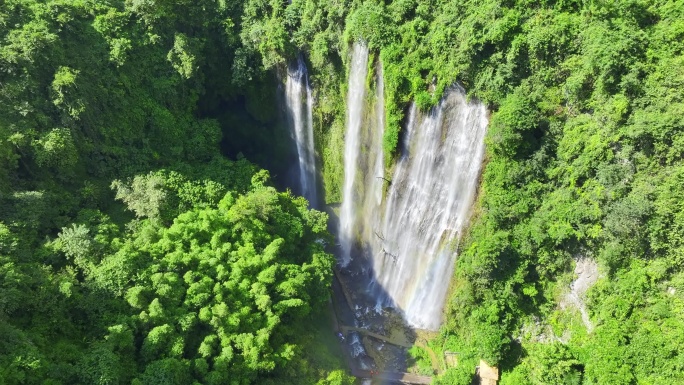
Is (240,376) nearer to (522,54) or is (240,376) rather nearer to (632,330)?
(632,330)

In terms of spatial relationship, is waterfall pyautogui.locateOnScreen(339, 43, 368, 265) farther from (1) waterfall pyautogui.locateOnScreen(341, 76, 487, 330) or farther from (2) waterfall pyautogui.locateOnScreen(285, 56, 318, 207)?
(2) waterfall pyautogui.locateOnScreen(285, 56, 318, 207)

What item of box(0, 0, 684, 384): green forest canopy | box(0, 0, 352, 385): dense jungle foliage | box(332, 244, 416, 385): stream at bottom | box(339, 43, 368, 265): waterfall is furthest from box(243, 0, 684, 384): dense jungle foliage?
box(0, 0, 352, 385): dense jungle foliage

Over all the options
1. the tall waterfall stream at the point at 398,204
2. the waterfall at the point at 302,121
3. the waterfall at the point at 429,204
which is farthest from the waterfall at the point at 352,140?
the waterfall at the point at 302,121

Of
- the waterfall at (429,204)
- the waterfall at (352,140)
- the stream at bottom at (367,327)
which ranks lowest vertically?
the stream at bottom at (367,327)

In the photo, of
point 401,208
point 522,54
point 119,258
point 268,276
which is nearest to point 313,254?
point 268,276

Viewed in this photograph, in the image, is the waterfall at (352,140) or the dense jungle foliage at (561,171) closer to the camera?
the dense jungle foliage at (561,171)

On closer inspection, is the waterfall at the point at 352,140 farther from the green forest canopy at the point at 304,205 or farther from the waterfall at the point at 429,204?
the waterfall at the point at 429,204

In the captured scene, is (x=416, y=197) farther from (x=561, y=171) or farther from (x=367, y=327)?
(x=367, y=327)
